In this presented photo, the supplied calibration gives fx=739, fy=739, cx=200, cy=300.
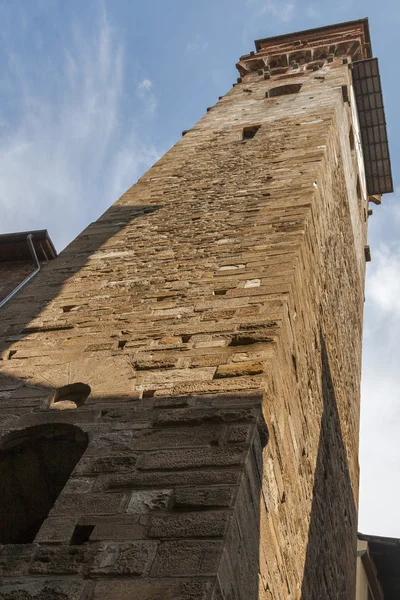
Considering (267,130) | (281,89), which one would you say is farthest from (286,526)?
(281,89)

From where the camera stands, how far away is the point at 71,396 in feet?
13.9

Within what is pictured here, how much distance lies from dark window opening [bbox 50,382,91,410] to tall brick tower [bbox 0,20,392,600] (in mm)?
12

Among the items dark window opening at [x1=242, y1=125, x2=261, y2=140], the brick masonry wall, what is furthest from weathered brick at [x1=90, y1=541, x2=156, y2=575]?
dark window opening at [x1=242, y1=125, x2=261, y2=140]

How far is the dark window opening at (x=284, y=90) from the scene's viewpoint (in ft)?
38.1

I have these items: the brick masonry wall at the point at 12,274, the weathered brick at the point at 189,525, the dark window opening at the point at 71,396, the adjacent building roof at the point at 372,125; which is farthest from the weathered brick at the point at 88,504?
the adjacent building roof at the point at 372,125

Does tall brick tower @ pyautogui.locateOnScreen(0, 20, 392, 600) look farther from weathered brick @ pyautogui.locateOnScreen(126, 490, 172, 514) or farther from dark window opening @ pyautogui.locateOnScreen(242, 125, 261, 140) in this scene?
dark window opening @ pyautogui.locateOnScreen(242, 125, 261, 140)

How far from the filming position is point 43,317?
529 cm

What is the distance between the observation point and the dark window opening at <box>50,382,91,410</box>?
4.11 metres

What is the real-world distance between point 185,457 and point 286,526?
1.02 m

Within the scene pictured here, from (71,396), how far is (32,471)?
1.56 ft

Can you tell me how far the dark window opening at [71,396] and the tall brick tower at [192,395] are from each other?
0.04ft

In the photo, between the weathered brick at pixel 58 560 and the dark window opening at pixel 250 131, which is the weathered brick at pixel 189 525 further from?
the dark window opening at pixel 250 131

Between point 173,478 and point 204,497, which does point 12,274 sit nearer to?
point 173,478

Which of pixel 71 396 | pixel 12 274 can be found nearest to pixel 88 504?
pixel 71 396
